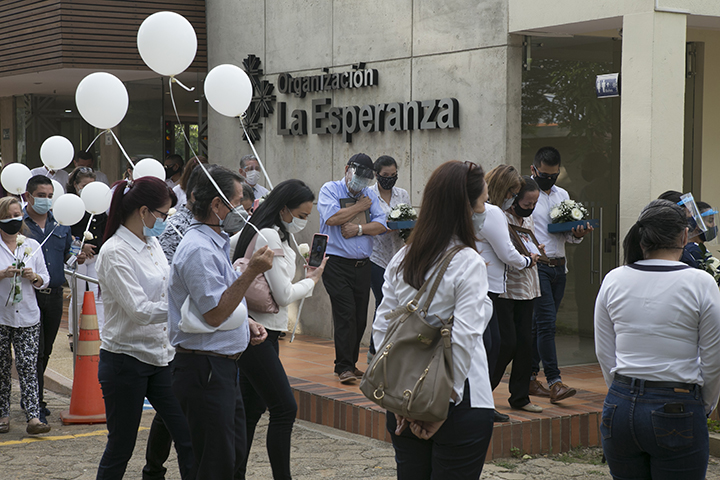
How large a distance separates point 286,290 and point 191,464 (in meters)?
1.02

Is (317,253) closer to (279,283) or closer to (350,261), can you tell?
(279,283)

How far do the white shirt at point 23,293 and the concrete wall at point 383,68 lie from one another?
12.2ft

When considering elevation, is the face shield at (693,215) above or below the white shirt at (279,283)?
above

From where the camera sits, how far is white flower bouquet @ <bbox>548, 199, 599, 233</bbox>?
696cm

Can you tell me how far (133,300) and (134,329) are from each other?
0.17m

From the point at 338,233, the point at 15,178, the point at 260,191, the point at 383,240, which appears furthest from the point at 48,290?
the point at 260,191

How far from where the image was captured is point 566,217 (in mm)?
6984

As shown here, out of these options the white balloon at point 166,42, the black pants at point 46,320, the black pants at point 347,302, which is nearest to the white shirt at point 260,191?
the black pants at point 347,302

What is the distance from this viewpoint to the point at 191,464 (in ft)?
14.4

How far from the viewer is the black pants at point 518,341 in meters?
6.27

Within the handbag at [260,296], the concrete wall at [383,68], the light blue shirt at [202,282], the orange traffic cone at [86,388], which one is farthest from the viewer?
the concrete wall at [383,68]

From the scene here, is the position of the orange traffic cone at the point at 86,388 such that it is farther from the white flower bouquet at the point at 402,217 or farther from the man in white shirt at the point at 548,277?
the man in white shirt at the point at 548,277

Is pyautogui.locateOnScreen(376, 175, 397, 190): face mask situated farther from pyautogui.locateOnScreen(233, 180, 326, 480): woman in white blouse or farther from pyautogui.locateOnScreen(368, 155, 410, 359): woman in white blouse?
pyautogui.locateOnScreen(233, 180, 326, 480): woman in white blouse

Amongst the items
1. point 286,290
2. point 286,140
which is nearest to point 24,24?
point 286,140
